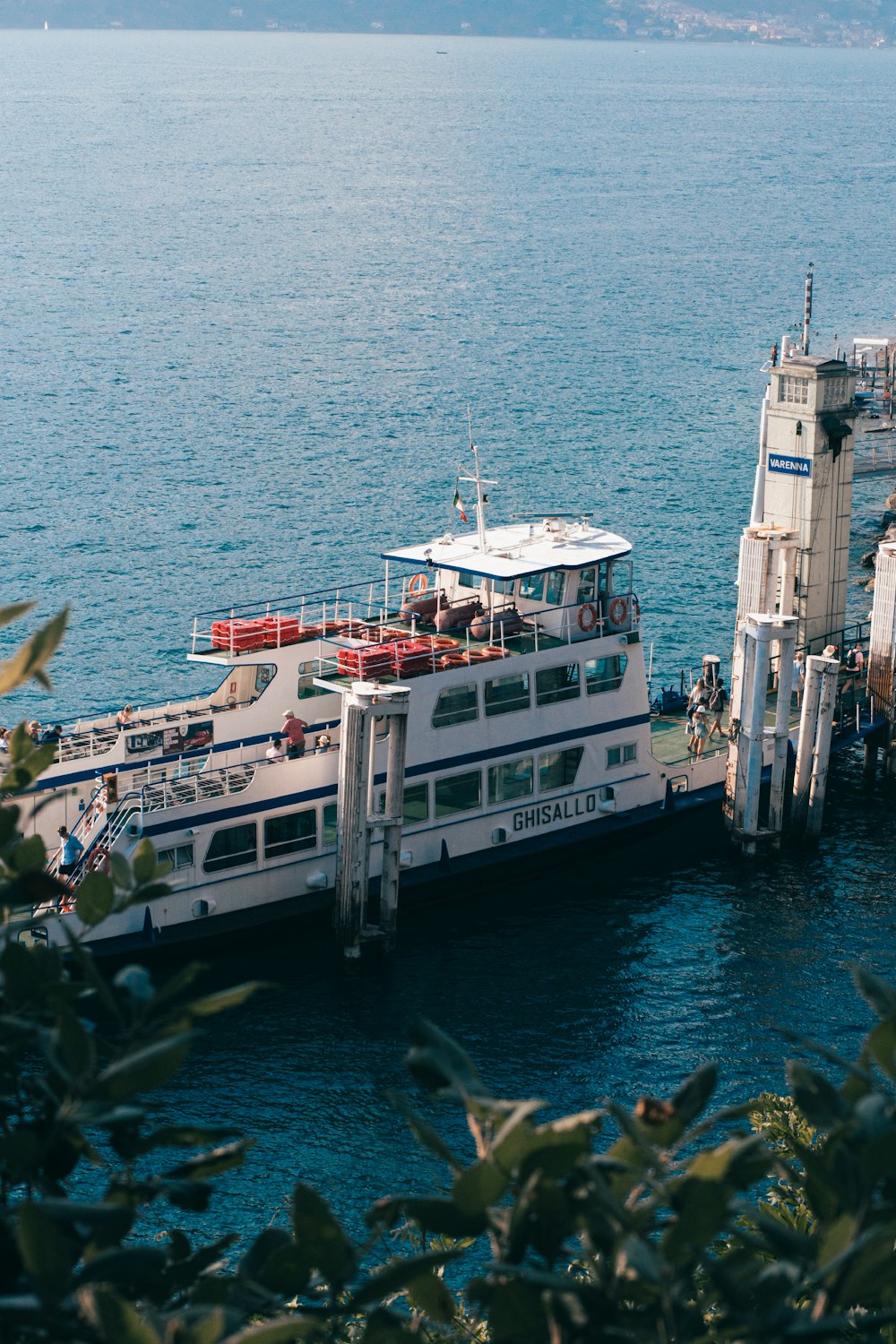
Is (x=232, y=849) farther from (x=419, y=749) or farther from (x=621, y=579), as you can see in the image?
(x=621, y=579)

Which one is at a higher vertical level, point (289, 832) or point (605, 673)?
point (605, 673)

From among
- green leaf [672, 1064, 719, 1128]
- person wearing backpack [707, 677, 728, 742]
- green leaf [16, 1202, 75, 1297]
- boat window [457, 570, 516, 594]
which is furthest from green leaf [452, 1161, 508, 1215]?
person wearing backpack [707, 677, 728, 742]

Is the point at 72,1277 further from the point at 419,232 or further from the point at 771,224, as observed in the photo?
the point at 771,224

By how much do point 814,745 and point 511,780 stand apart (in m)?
7.86

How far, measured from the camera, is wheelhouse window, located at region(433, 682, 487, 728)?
38.5 meters

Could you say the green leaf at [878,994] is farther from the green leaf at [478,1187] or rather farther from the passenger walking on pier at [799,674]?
the passenger walking on pier at [799,674]

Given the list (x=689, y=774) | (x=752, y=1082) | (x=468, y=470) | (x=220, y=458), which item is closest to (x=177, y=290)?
(x=220, y=458)

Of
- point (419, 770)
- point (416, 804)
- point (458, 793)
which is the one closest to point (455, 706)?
point (419, 770)

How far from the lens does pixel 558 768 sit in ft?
135

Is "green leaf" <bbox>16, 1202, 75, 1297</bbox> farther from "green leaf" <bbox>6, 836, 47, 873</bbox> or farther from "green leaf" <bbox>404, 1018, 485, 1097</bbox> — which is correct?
"green leaf" <bbox>6, 836, 47, 873</bbox>

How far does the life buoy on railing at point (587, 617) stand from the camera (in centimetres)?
4131

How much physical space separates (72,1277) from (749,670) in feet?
119

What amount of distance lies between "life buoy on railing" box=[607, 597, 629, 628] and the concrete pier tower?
7.56 m

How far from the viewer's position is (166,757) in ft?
124
